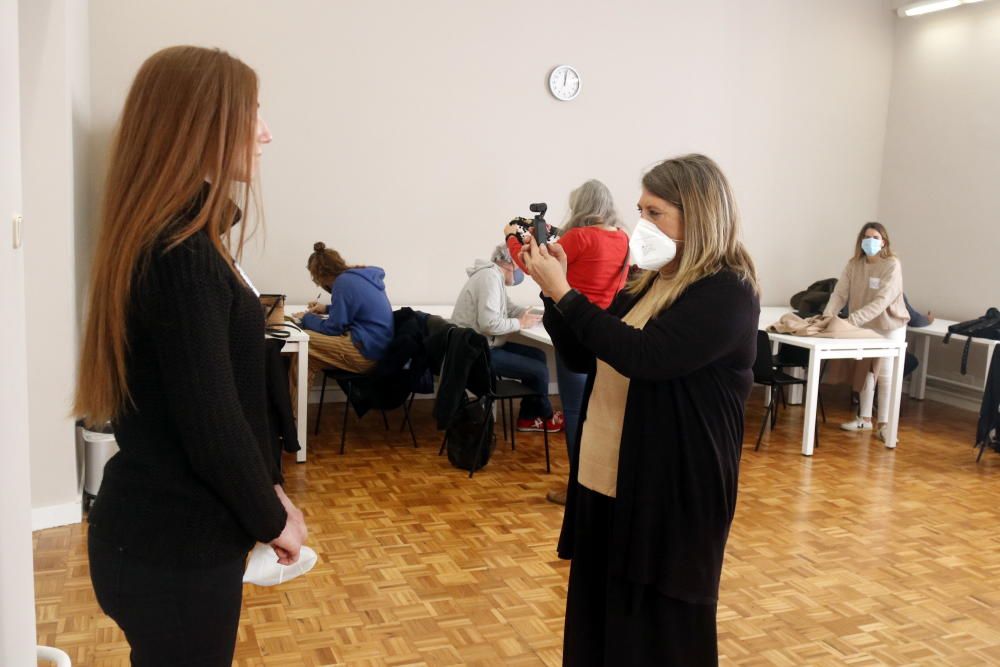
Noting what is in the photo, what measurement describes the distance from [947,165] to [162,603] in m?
7.34

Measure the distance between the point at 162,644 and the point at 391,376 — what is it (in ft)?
12.5

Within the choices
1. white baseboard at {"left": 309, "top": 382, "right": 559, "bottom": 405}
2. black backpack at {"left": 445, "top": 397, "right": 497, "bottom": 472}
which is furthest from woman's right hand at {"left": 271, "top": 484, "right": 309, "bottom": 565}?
white baseboard at {"left": 309, "top": 382, "right": 559, "bottom": 405}

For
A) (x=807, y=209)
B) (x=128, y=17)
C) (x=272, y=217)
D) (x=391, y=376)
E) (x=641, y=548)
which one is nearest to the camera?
(x=641, y=548)

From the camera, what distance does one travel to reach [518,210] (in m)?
6.55

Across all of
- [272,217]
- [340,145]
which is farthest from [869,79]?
[272,217]

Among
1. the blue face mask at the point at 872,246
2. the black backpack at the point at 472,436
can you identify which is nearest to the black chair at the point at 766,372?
the blue face mask at the point at 872,246

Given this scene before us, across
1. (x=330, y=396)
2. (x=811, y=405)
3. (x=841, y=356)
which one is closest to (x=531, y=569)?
(x=811, y=405)

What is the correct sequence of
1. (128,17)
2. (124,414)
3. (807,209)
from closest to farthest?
(124,414) → (128,17) → (807,209)

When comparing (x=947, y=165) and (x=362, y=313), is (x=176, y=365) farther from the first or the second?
(x=947, y=165)

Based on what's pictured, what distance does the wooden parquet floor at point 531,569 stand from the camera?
112 inches

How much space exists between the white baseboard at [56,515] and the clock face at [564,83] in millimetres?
4254

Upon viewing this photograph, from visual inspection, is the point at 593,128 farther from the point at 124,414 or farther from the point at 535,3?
the point at 124,414

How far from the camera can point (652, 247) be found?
6.63ft

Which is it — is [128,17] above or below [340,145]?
above
